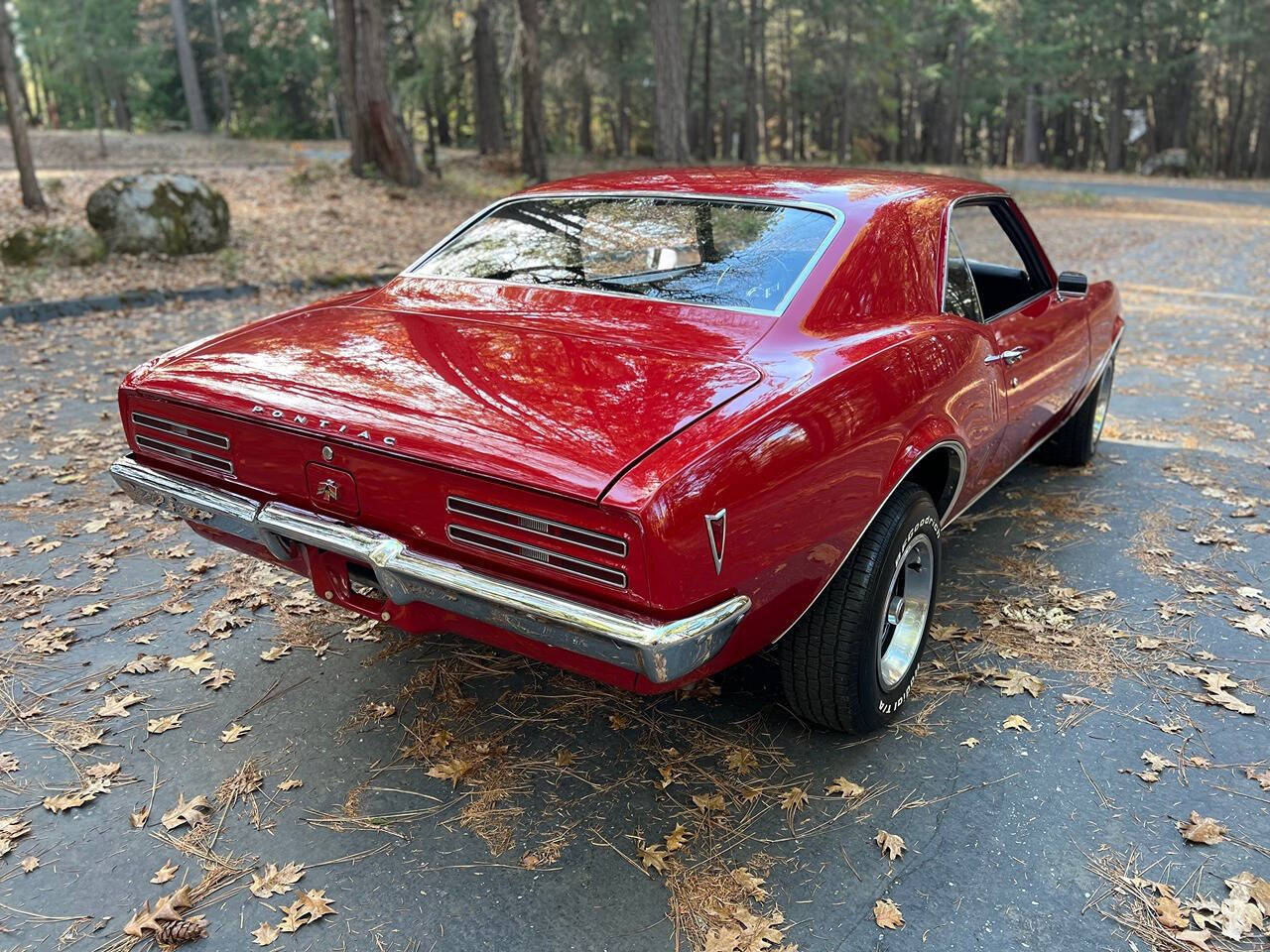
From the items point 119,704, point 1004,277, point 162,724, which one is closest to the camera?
point 162,724

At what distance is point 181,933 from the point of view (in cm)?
228

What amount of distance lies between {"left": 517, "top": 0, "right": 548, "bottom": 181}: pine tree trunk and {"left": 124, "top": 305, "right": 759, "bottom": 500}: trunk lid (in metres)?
15.7

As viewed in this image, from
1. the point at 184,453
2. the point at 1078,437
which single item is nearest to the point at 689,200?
the point at 184,453

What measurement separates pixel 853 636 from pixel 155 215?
10841 millimetres

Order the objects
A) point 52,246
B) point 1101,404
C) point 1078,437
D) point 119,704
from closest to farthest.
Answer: point 119,704 < point 1078,437 < point 1101,404 < point 52,246

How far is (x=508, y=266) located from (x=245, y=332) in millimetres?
979

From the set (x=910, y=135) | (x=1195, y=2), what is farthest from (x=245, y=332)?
(x=910, y=135)

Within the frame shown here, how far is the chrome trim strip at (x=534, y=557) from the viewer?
2.18 meters

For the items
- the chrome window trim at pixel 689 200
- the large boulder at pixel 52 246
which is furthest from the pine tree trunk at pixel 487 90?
the chrome window trim at pixel 689 200

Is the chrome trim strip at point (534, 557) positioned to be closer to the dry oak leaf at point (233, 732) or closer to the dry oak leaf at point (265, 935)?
the dry oak leaf at point (265, 935)

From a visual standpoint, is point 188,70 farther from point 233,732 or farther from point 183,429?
point 233,732

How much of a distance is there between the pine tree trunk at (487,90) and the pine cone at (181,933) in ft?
74.5

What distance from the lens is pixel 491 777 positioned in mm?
2836

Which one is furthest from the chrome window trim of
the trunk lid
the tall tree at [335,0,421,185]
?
the tall tree at [335,0,421,185]
